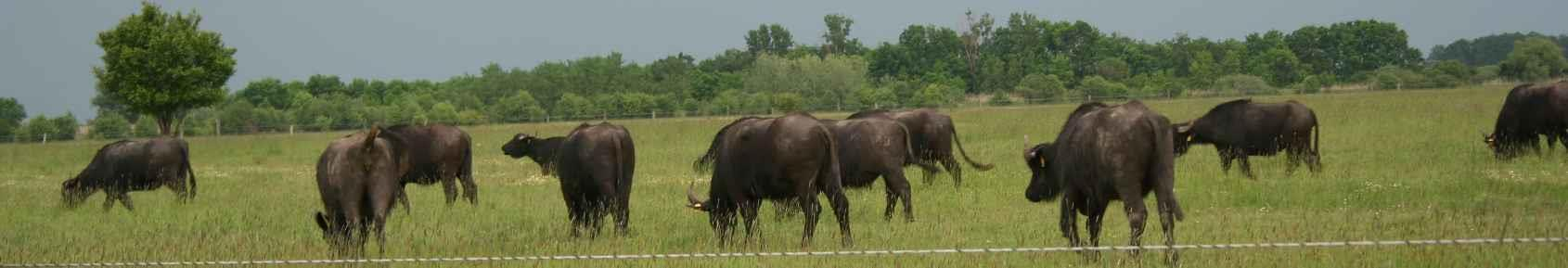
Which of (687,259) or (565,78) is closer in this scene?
(687,259)

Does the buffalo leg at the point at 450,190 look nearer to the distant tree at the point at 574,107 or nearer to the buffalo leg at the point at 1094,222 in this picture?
the buffalo leg at the point at 1094,222

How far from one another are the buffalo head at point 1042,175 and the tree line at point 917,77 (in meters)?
65.1

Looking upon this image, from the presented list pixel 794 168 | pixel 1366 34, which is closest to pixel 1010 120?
pixel 794 168

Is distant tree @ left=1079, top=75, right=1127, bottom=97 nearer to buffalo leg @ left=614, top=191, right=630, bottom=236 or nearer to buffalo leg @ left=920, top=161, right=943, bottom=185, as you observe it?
buffalo leg @ left=920, top=161, right=943, bottom=185

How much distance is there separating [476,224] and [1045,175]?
7587 millimetres

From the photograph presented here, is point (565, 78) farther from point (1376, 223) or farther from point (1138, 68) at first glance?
point (1376, 223)

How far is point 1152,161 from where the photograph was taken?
10258 mm

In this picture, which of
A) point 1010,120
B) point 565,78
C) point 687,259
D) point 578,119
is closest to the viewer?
point 687,259

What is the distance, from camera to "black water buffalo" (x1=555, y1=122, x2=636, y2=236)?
575 inches

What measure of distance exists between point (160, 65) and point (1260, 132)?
38862 mm

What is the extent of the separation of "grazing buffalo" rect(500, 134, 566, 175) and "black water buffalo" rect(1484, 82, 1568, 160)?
14370 mm

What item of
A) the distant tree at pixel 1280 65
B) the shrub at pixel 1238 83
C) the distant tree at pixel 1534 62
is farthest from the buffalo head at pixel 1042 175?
the distant tree at pixel 1280 65

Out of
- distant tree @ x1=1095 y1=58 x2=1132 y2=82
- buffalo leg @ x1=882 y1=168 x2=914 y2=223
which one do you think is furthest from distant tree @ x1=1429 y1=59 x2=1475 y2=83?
buffalo leg @ x1=882 y1=168 x2=914 y2=223

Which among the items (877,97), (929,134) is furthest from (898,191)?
(877,97)
